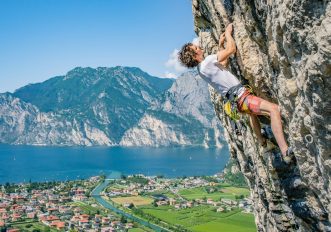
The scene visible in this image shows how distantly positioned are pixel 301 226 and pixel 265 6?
2778 millimetres

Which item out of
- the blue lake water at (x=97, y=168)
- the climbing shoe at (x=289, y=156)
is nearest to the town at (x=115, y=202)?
the blue lake water at (x=97, y=168)

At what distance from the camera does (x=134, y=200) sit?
7869 cm

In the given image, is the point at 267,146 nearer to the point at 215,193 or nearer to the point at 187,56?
the point at 187,56

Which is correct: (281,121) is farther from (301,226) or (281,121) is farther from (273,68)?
(301,226)

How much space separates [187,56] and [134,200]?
75.0 meters

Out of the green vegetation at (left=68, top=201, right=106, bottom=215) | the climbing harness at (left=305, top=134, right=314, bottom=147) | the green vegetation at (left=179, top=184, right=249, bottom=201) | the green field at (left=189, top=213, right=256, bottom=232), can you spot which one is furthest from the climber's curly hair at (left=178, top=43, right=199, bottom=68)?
the green vegetation at (left=179, top=184, right=249, bottom=201)

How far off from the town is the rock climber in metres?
49.7

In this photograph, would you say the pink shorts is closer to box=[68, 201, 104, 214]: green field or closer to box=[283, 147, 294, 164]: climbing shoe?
box=[283, 147, 294, 164]: climbing shoe

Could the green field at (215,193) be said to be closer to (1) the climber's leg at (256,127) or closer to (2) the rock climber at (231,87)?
(1) the climber's leg at (256,127)

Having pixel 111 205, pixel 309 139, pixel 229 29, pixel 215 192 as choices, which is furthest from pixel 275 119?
pixel 215 192

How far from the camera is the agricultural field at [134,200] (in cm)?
7550

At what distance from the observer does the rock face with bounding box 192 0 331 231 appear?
343 cm

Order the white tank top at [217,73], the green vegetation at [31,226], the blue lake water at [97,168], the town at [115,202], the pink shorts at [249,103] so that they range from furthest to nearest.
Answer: the blue lake water at [97,168] → the town at [115,202] → the green vegetation at [31,226] → the white tank top at [217,73] → the pink shorts at [249,103]

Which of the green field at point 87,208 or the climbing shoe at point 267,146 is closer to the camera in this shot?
the climbing shoe at point 267,146
